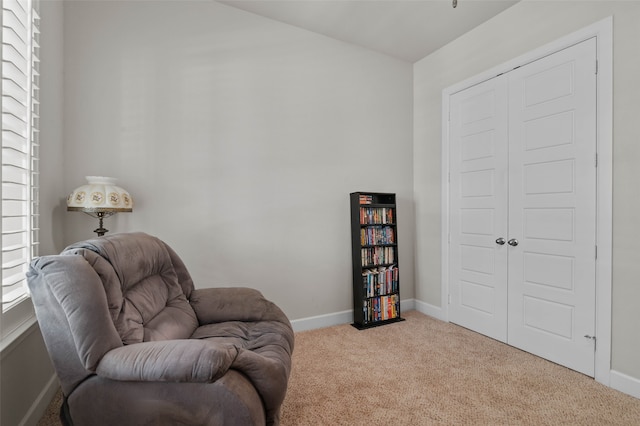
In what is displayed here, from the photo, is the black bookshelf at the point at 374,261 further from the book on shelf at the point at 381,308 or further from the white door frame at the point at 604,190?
the white door frame at the point at 604,190

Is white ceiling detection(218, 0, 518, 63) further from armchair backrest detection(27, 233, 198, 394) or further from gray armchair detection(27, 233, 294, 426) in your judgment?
gray armchair detection(27, 233, 294, 426)

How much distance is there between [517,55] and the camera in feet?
9.16

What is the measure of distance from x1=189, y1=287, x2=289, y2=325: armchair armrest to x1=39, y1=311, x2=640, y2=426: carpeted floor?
51 cm

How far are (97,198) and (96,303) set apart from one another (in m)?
1.00

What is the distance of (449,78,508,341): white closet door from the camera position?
2928 millimetres

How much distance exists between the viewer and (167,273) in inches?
79.6

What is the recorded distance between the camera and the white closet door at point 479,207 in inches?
115

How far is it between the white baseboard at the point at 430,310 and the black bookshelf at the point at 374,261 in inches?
15.1

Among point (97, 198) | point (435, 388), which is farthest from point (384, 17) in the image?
point (435, 388)

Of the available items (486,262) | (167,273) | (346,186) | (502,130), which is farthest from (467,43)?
(167,273)

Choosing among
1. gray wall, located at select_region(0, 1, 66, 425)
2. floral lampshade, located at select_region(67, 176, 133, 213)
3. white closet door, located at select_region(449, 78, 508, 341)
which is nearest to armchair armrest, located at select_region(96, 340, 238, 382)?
gray wall, located at select_region(0, 1, 66, 425)

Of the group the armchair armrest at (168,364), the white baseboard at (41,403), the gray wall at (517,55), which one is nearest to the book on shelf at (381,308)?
the gray wall at (517,55)

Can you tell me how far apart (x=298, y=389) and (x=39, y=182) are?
6.50ft

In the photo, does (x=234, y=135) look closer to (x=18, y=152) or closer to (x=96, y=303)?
(x=18, y=152)
